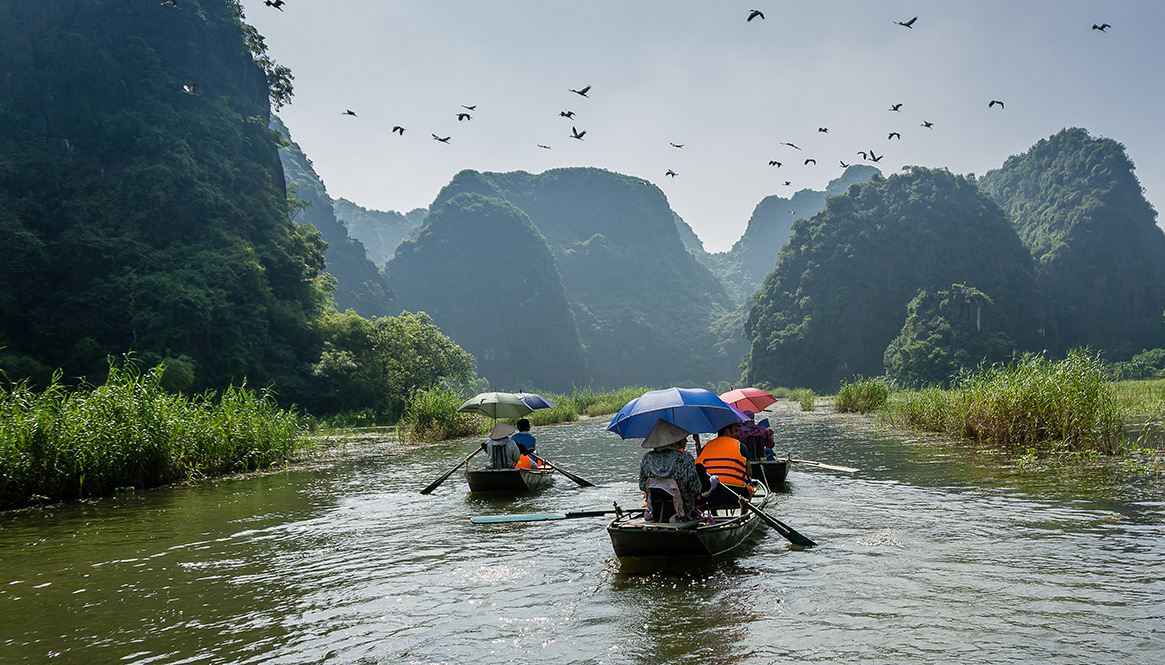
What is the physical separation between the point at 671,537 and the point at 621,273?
15280 centimetres

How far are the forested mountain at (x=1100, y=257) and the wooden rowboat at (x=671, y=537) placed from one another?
8585 cm

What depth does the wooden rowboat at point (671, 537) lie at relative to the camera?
679 cm

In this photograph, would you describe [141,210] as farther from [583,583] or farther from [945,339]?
[945,339]

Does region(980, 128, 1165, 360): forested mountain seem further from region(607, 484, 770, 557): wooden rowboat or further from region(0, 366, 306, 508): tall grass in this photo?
region(0, 366, 306, 508): tall grass

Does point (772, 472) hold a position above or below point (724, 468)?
below

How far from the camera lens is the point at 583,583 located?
22.6 feet

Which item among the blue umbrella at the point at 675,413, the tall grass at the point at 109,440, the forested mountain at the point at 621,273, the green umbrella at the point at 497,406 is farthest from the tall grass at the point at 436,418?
the forested mountain at the point at 621,273

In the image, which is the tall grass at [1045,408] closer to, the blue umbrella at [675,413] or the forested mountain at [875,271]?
the blue umbrella at [675,413]

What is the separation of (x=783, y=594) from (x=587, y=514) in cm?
314

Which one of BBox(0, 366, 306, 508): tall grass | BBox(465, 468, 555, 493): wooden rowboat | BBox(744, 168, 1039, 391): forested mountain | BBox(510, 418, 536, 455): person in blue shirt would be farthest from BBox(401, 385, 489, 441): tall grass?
BBox(744, 168, 1039, 391): forested mountain

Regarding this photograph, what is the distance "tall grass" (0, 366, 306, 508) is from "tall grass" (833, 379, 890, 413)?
88.8 feet

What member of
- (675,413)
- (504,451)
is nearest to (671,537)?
(675,413)

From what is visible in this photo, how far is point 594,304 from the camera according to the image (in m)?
152

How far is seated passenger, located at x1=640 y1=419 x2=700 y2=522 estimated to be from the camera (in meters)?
7.07
